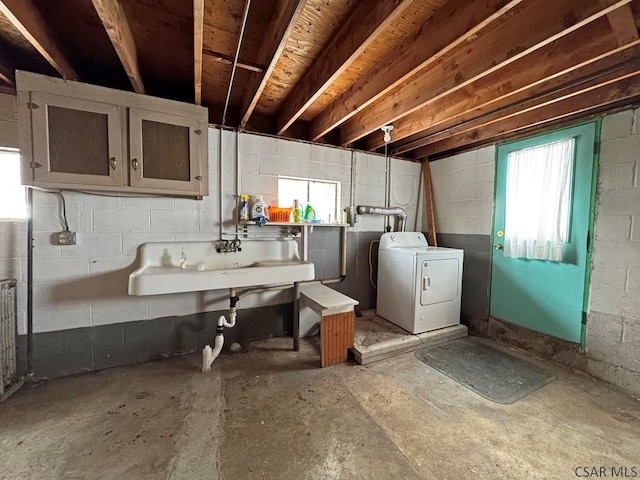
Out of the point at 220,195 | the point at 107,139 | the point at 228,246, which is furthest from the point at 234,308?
the point at 107,139

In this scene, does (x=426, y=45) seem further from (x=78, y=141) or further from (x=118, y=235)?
(x=118, y=235)

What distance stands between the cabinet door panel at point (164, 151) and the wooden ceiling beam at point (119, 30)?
28 centimetres

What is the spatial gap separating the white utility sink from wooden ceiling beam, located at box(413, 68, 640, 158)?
88.4 inches

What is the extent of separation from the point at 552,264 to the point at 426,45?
224 cm

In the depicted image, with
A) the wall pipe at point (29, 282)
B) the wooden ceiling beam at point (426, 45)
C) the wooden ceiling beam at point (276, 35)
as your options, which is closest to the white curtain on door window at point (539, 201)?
the wooden ceiling beam at point (426, 45)

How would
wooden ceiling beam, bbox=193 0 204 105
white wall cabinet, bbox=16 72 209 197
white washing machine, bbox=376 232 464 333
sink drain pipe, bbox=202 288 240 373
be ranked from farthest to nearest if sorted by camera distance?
white washing machine, bbox=376 232 464 333 → sink drain pipe, bbox=202 288 240 373 → white wall cabinet, bbox=16 72 209 197 → wooden ceiling beam, bbox=193 0 204 105

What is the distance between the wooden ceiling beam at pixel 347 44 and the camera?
4.03 feet

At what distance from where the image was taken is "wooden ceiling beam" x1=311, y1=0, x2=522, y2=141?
3.95 ft

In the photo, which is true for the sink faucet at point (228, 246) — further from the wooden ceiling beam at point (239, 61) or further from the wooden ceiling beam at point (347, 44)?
the wooden ceiling beam at point (239, 61)

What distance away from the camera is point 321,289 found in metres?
2.78

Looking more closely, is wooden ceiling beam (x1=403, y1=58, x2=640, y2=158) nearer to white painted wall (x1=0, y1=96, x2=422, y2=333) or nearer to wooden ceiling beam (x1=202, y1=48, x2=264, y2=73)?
white painted wall (x1=0, y1=96, x2=422, y2=333)

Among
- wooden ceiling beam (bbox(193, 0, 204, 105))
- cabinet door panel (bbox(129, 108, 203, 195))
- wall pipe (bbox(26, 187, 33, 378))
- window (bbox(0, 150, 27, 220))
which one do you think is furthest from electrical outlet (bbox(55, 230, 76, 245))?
wooden ceiling beam (bbox(193, 0, 204, 105))

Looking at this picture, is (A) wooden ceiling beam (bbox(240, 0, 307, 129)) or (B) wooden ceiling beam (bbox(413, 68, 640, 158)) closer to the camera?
(A) wooden ceiling beam (bbox(240, 0, 307, 129))

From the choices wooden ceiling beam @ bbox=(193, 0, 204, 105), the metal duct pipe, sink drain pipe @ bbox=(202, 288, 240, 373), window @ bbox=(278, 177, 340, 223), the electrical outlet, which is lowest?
sink drain pipe @ bbox=(202, 288, 240, 373)
